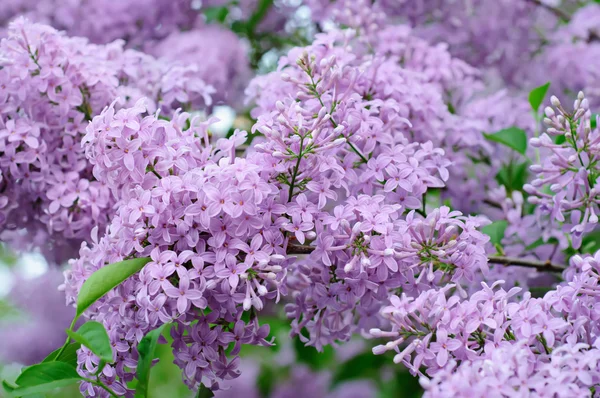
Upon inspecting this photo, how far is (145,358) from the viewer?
1.06 meters

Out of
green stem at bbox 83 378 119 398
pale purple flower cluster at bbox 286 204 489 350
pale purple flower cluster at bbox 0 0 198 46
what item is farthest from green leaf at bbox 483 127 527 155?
pale purple flower cluster at bbox 0 0 198 46

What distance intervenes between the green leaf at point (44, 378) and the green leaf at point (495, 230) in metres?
0.83

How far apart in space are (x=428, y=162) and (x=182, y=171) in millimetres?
434

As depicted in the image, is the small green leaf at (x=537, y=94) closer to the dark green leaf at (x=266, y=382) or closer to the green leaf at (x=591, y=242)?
the green leaf at (x=591, y=242)

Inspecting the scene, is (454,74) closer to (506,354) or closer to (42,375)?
(506,354)

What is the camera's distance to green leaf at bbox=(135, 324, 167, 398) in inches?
41.1

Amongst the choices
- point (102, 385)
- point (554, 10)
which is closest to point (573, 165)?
point (102, 385)

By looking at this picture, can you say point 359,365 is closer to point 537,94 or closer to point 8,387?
point 537,94

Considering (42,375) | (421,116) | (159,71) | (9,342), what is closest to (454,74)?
(421,116)

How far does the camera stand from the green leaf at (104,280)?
3.40 ft

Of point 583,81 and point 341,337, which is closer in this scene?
point 341,337

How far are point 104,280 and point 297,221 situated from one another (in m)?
0.29

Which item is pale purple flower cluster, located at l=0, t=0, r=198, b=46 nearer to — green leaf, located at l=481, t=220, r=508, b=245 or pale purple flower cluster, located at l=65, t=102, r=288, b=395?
pale purple flower cluster, located at l=65, t=102, r=288, b=395

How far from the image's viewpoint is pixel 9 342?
8.25 feet
